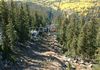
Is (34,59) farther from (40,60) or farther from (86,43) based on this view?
(86,43)

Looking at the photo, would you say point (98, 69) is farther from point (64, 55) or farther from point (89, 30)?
point (64, 55)

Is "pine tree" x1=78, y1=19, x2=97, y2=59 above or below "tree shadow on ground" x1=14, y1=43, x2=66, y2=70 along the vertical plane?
above

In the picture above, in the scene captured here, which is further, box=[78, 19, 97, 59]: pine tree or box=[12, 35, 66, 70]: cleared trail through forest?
box=[78, 19, 97, 59]: pine tree

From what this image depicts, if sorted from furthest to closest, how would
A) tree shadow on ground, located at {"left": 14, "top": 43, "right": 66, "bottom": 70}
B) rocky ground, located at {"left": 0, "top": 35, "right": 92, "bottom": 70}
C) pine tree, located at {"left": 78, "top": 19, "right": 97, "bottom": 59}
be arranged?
pine tree, located at {"left": 78, "top": 19, "right": 97, "bottom": 59} → tree shadow on ground, located at {"left": 14, "top": 43, "right": 66, "bottom": 70} → rocky ground, located at {"left": 0, "top": 35, "right": 92, "bottom": 70}

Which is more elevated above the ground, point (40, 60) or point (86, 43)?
point (86, 43)

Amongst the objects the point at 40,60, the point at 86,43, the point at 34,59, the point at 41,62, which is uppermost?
the point at 86,43

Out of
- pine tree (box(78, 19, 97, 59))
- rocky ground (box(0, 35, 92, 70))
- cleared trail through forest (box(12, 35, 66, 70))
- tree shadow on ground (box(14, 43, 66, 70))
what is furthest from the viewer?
pine tree (box(78, 19, 97, 59))

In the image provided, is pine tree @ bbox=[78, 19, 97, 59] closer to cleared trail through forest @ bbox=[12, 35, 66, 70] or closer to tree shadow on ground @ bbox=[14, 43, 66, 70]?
cleared trail through forest @ bbox=[12, 35, 66, 70]

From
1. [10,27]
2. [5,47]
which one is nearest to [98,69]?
[5,47]

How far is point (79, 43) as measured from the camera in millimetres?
72438

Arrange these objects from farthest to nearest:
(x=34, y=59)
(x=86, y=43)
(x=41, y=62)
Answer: (x=86, y=43)
(x=34, y=59)
(x=41, y=62)

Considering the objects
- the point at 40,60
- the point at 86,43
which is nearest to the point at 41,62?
the point at 40,60

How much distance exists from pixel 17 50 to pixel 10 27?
1058 centimetres


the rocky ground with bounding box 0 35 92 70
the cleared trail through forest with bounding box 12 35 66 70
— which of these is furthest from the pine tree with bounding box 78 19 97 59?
the cleared trail through forest with bounding box 12 35 66 70
